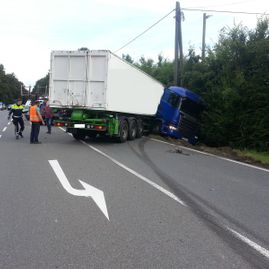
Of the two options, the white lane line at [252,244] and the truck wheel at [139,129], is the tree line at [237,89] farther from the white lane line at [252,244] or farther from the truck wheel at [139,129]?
the white lane line at [252,244]

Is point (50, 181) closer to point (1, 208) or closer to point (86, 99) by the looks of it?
point (1, 208)

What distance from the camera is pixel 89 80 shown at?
1584cm

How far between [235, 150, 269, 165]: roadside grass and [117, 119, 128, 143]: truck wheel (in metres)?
4.66

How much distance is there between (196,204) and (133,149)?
8385mm

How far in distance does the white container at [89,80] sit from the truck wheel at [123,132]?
666 mm

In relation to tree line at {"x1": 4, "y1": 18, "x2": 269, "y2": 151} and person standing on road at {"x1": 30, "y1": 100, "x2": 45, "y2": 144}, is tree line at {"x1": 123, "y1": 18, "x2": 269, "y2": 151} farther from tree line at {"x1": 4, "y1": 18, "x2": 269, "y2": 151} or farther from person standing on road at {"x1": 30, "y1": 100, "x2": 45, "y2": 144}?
person standing on road at {"x1": 30, "y1": 100, "x2": 45, "y2": 144}

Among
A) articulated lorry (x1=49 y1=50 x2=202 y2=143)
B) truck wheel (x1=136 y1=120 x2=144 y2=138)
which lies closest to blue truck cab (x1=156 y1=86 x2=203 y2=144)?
truck wheel (x1=136 y1=120 x2=144 y2=138)

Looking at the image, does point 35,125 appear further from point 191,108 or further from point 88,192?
point 88,192

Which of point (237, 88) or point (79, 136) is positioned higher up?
point (237, 88)

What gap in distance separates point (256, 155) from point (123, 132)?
5612mm

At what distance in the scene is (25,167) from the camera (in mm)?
10055

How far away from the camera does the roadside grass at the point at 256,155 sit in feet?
45.1

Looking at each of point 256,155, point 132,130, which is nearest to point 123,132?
point 132,130

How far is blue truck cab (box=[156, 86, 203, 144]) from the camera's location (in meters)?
20.3
